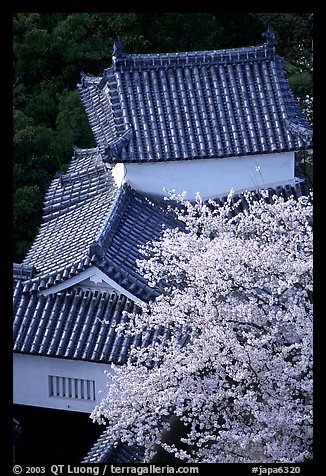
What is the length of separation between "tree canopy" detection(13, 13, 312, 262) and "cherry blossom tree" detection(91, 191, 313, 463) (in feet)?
30.2

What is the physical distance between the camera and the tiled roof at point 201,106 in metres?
21.9

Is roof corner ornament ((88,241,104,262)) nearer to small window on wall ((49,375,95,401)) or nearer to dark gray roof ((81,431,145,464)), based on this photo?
small window on wall ((49,375,95,401))

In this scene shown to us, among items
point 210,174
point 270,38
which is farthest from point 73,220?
point 270,38

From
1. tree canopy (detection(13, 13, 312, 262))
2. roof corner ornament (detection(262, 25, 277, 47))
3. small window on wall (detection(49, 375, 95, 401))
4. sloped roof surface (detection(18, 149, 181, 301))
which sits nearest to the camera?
sloped roof surface (detection(18, 149, 181, 301))

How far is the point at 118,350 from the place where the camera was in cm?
1847

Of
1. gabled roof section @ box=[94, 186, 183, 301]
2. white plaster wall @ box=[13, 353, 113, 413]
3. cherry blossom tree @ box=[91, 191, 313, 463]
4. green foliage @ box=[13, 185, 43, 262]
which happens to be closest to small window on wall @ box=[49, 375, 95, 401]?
white plaster wall @ box=[13, 353, 113, 413]

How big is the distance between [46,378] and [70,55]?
514 inches

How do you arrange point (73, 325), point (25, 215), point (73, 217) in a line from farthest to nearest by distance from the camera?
point (25, 215) → point (73, 217) → point (73, 325)

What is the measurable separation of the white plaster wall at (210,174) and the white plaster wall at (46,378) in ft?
15.0

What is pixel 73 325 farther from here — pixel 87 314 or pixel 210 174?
pixel 210 174

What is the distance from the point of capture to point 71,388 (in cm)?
1939

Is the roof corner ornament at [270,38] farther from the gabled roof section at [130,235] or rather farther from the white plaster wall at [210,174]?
the gabled roof section at [130,235]

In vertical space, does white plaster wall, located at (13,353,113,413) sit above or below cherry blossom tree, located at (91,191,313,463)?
below

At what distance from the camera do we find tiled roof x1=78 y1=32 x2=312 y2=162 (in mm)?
21875
